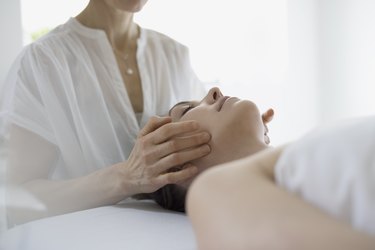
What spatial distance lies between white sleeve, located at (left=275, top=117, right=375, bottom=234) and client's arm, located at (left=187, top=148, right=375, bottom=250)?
0.06ft

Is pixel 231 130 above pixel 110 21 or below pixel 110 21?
below

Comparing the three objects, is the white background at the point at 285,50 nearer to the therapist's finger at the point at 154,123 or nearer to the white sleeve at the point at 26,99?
the white sleeve at the point at 26,99

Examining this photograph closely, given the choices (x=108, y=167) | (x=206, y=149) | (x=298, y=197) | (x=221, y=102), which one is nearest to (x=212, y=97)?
(x=221, y=102)

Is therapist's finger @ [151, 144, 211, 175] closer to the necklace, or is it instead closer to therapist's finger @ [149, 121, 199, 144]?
therapist's finger @ [149, 121, 199, 144]

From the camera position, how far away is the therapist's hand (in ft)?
3.19

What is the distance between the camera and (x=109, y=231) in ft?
2.92

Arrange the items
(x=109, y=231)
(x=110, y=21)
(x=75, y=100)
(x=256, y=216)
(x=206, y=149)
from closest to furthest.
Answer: (x=256, y=216), (x=109, y=231), (x=206, y=149), (x=75, y=100), (x=110, y=21)

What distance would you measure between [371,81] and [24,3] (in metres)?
1.76

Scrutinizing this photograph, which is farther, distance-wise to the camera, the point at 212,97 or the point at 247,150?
the point at 212,97

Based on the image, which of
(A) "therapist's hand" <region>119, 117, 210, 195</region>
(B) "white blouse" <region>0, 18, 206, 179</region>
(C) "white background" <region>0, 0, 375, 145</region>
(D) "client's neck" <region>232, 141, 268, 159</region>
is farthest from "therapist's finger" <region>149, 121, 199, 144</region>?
(C) "white background" <region>0, 0, 375, 145</region>

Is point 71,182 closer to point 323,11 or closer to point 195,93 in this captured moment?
point 195,93

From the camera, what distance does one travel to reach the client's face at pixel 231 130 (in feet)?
3.26

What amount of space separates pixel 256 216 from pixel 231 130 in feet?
2.04

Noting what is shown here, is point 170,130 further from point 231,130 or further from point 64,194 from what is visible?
point 64,194
